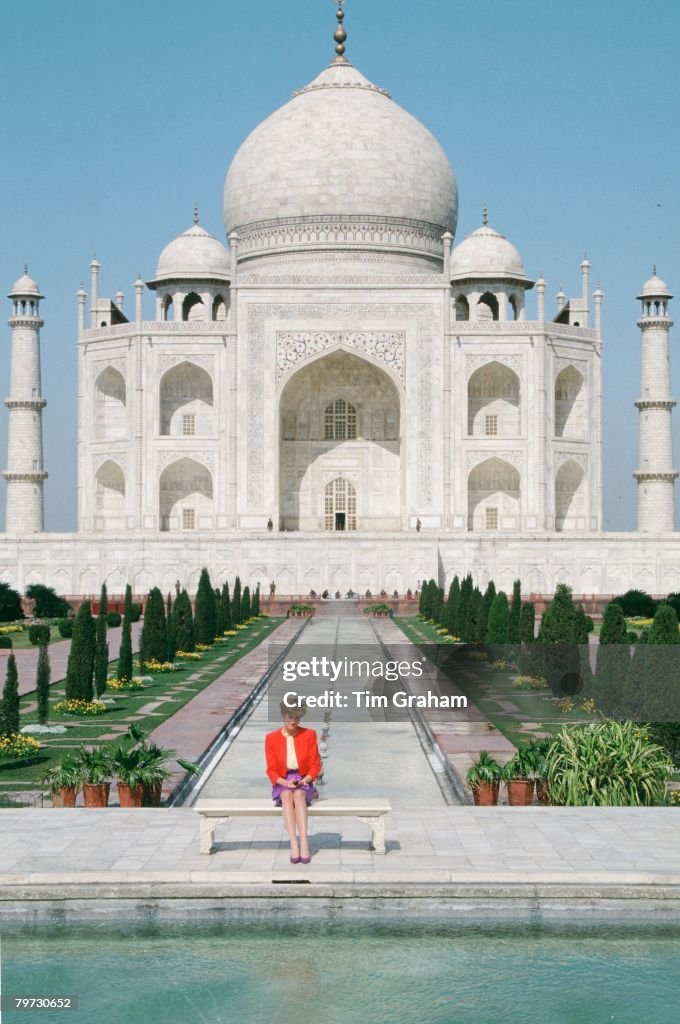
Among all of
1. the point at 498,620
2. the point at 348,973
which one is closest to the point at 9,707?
the point at 348,973

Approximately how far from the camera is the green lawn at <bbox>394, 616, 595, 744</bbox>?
37.0ft

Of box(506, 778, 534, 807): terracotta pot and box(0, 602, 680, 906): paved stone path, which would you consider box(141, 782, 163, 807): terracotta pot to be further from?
box(506, 778, 534, 807): terracotta pot

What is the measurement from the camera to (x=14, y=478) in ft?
114

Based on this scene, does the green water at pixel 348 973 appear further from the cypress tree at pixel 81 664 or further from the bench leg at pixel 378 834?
the cypress tree at pixel 81 664

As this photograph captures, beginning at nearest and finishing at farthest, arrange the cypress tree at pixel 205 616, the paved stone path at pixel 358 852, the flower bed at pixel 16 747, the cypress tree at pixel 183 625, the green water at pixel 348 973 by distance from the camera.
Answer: the green water at pixel 348 973 < the paved stone path at pixel 358 852 < the flower bed at pixel 16 747 < the cypress tree at pixel 183 625 < the cypress tree at pixel 205 616

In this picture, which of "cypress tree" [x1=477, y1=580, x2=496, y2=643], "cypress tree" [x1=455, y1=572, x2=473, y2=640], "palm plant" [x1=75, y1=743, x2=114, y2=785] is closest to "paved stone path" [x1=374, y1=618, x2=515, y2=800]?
"palm plant" [x1=75, y1=743, x2=114, y2=785]

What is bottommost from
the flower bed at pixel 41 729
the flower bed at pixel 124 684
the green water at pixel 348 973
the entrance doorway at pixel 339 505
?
the green water at pixel 348 973

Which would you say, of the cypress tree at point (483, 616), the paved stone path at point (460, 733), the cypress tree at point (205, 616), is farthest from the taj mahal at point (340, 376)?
the paved stone path at point (460, 733)

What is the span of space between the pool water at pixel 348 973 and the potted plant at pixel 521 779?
2.17 metres

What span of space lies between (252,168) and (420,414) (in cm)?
887

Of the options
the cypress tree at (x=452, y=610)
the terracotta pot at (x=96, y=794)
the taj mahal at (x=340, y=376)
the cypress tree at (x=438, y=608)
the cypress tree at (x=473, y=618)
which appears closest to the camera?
the terracotta pot at (x=96, y=794)

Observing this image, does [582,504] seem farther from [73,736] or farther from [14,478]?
[73,736]

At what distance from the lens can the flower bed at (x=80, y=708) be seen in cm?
1211

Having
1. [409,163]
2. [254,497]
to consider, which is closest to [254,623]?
[254,497]
